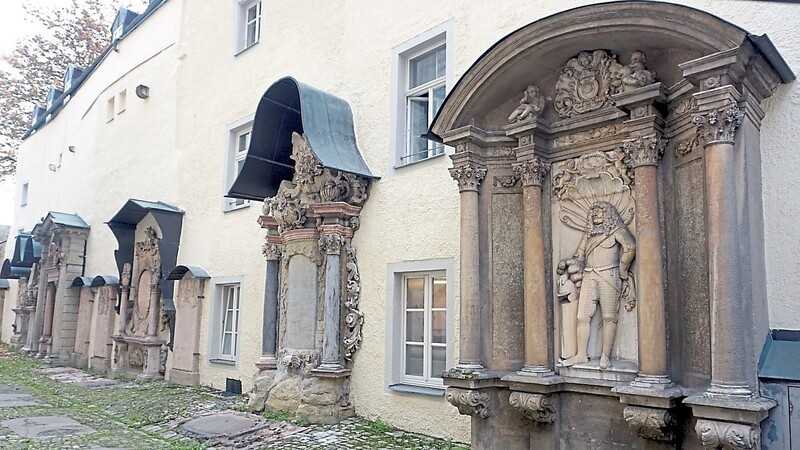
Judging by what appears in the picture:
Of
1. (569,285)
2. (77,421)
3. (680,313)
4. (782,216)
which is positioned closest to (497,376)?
(569,285)

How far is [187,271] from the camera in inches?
439

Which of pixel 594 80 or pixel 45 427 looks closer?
pixel 594 80

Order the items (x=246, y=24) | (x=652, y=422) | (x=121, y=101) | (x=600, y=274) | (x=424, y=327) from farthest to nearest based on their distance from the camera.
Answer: (x=121, y=101)
(x=246, y=24)
(x=424, y=327)
(x=600, y=274)
(x=652, y=422)

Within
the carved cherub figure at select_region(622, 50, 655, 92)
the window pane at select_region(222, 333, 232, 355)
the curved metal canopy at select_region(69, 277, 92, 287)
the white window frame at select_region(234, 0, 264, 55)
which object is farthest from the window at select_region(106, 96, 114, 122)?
the carved cherub figure at select_region(622, 50, 655, 92)

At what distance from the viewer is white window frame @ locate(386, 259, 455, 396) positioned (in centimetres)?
704

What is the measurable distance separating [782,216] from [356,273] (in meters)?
4.70

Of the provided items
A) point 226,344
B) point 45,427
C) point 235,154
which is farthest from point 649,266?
point 235,154

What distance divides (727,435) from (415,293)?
4082 millimetres

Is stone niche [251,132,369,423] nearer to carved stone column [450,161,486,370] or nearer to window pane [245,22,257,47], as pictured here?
carved stone column [450,161,486,370]

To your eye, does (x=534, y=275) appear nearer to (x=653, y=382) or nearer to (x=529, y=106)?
(x=653, y=382)

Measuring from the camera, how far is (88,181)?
54.8ft

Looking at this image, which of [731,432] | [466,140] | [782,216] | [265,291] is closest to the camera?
[731,432]

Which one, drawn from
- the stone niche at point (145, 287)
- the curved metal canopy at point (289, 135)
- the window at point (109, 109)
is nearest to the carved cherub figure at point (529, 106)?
the curved metal canopy at point (289, 135)

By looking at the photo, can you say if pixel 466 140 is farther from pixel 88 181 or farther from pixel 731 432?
pixel 88 181
